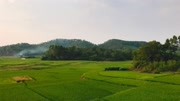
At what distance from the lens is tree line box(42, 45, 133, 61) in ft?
349

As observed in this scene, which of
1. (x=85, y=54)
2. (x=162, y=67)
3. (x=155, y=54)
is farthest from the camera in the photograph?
(x=85, y=54)


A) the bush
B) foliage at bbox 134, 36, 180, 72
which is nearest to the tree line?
foliage at bbox 134, 36, 180, 72

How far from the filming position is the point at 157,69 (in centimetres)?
5547

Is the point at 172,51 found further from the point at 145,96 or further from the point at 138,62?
the point at 145,96

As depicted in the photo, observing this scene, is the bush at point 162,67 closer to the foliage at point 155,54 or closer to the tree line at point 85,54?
the foliage at point 155,54

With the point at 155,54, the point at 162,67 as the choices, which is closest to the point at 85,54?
the point at 155,54

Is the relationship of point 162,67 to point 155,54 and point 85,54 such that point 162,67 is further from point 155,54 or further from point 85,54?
point 85,54

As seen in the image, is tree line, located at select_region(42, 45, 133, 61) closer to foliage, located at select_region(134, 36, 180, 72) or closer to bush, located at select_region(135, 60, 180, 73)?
foliage, located at select_region(134, 36, 180, 72)

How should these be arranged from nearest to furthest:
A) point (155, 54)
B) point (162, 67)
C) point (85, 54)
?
point (162, 67) → point (155, 54) → point (85, 54)

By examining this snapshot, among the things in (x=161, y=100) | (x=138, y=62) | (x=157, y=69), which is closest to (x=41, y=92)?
(x=161, y=100)

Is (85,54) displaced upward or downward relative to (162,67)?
upward

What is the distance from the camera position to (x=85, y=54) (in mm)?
111188

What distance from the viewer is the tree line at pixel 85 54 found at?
349ft

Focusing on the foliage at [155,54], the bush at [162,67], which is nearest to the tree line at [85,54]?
the foliage at [155,54]
